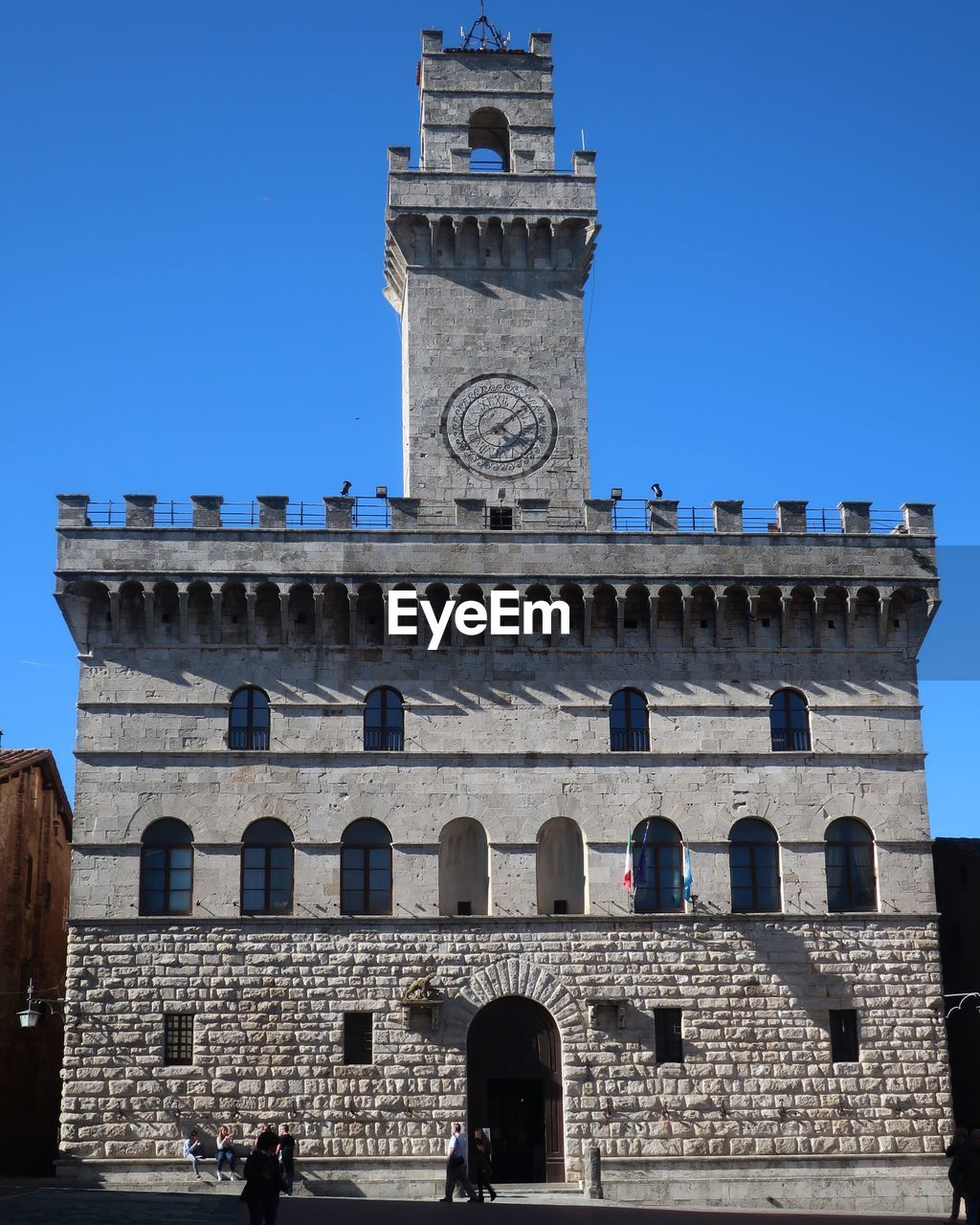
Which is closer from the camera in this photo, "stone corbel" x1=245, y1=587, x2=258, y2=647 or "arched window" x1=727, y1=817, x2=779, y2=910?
"arched window" x1=727, y1=817, x2=779, y2=910

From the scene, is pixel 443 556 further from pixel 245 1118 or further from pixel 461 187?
pixel 245 1118

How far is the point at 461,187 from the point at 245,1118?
22.7 metres

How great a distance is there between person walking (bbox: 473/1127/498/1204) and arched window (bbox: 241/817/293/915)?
642 centimetres

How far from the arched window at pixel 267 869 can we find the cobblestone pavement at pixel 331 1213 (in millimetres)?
6211

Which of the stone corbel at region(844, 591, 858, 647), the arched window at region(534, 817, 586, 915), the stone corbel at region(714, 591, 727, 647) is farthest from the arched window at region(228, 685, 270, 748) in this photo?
the stone corbel at region(844, 591, 858, 647)

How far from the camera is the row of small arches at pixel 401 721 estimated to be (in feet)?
120

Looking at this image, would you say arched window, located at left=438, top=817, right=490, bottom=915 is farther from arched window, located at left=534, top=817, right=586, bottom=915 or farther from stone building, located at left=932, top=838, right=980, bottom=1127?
stone building, located at left=932, top=838, right=980, bottom=1127

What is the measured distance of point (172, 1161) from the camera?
3384cm

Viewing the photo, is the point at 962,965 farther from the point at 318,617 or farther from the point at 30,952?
the point at 30,952

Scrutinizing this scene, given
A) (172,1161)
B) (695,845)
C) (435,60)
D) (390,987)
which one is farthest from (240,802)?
(435,60)

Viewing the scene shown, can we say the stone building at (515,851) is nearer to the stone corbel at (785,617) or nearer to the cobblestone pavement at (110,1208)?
the stone corbel at (785,617)

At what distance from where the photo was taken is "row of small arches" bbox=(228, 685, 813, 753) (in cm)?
3666

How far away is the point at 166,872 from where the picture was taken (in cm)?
3578

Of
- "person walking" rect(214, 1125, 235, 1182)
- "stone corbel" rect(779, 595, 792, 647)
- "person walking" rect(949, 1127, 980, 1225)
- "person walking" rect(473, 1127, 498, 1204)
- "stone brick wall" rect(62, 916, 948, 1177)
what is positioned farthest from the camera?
"stone corbel" rect(779, 595, 792, 647)
